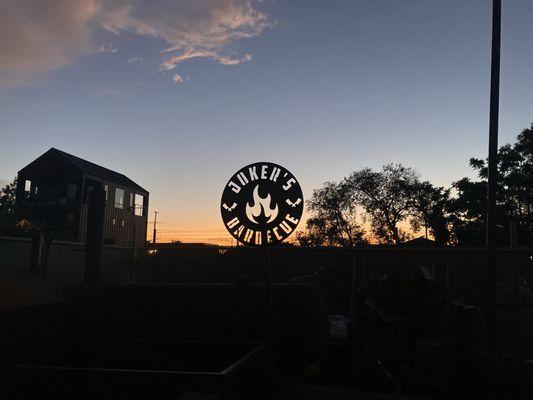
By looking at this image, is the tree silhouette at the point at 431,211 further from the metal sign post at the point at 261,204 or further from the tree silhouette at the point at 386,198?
the metal sign post at the point at 261,204

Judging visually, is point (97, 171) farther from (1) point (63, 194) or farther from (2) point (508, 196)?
(2) point (508, 196)

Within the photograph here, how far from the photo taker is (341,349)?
898 centimetres

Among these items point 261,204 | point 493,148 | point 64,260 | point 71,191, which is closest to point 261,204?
point 261,204

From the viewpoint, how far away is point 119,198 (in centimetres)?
3106

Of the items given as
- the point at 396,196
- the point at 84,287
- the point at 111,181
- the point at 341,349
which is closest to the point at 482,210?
the point at 396,196

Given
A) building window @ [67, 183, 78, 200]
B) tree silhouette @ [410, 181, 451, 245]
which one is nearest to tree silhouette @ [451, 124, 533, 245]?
tree silhouette @ [410, 181, 451, 245]

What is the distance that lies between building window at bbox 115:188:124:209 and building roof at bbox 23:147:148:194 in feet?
1.71

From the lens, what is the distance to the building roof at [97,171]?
28.1 meters

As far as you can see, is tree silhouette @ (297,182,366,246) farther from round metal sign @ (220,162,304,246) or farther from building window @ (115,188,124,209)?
round metal sign @ (220,162,304,246)

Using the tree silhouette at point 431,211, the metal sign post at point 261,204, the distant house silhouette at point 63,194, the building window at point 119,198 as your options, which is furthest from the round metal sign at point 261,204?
the tree silhouette at point 431,211

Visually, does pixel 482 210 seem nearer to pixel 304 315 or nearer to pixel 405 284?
pixel 405 284

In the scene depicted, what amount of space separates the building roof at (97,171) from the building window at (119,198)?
1.71ft

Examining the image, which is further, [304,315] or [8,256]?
[8,256]

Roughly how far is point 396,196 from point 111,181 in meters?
29.9
